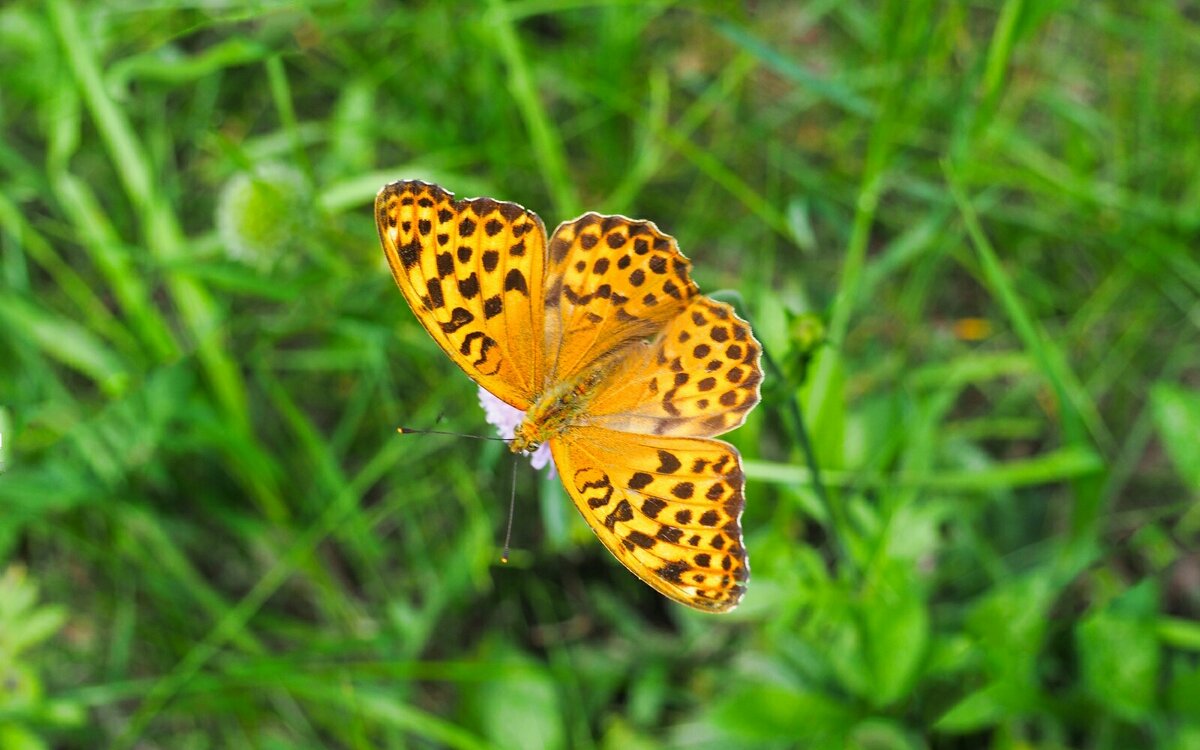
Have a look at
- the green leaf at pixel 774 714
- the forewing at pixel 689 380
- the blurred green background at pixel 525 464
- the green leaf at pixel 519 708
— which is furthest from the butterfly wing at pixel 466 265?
the green leaf at pixel 519 708

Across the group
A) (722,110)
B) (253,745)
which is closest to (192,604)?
(253,745)

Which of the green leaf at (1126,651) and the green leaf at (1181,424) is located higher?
the green leaf at (1181,424)

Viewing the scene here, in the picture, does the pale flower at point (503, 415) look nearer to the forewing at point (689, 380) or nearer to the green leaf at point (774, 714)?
the forewing at point (689, 380)

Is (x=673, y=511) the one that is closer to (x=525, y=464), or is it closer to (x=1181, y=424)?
(x=525, y=464)

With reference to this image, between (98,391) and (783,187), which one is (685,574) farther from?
(98,391)

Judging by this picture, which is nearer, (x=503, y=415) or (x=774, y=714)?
(x=503, y=415)

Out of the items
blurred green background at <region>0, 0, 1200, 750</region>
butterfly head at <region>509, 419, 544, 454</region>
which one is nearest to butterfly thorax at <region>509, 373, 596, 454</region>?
butterfly head at <region>509, 419, 544, 454</region>

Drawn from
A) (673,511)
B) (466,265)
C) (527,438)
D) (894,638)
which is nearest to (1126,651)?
(894,638)
